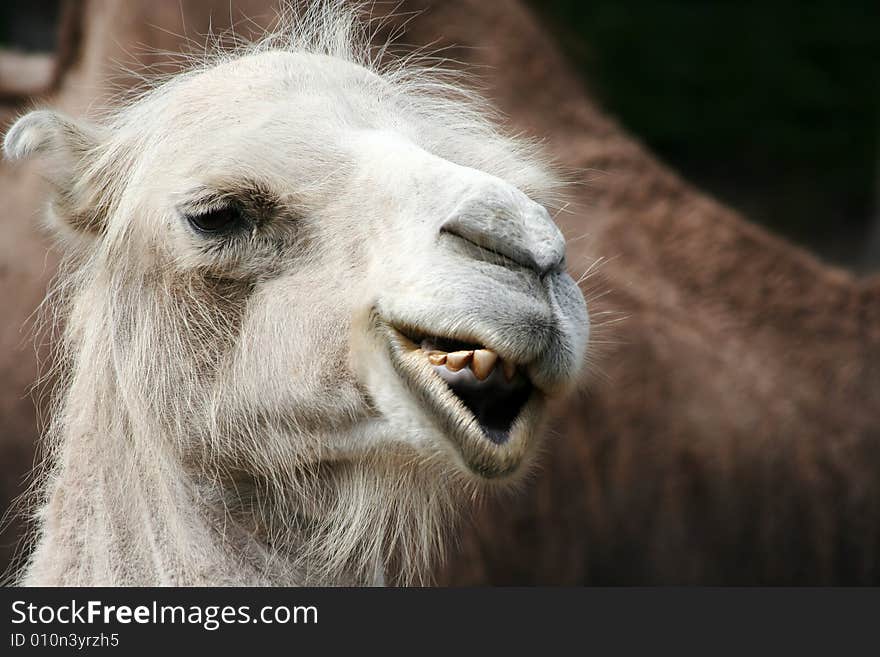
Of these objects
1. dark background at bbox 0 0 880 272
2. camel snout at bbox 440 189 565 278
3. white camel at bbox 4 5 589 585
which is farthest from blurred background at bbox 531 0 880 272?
camel snout at bbox 440 189 565 278

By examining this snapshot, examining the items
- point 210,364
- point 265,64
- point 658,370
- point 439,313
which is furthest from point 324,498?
point 658,370

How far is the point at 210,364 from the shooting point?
2613mm

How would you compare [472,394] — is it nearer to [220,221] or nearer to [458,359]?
[458,359]

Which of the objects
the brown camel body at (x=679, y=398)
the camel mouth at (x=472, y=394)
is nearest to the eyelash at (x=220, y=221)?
the camel mouth at (x=472, y=394)

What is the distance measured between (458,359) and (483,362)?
48 millimetres

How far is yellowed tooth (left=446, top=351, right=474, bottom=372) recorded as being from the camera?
2.14 metres

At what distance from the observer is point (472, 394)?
2166 mm

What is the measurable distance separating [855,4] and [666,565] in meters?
6.41

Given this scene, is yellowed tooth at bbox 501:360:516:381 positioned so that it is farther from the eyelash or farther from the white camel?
the eyelash

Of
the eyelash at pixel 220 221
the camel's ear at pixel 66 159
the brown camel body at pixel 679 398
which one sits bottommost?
the eyelash at pixel 220 221

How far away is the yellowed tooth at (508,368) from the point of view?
85.0 inches

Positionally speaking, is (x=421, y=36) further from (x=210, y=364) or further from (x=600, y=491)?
(x=210, y=364)

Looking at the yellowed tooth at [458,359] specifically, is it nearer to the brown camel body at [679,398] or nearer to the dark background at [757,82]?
the brown camel body at [679,398]

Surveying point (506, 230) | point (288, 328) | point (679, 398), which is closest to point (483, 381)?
point (506, 230)
